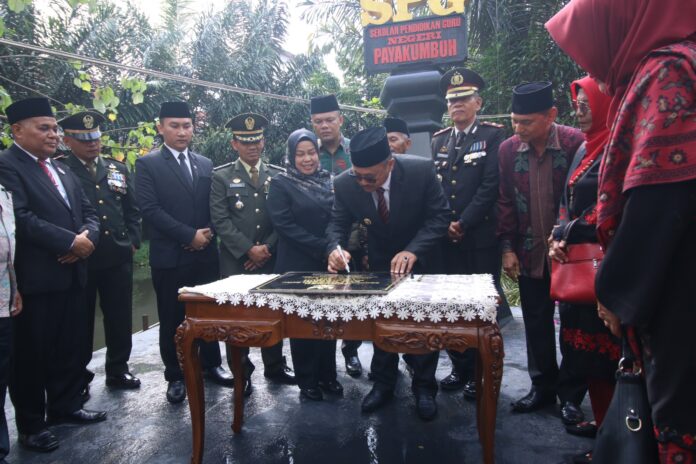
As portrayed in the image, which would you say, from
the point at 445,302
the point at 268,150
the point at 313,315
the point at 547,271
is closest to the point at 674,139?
the point at 445,302

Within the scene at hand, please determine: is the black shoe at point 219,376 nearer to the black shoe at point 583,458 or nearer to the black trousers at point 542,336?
the black trousers at point 542,336

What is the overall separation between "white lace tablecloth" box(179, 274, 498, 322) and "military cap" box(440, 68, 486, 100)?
5.73 feet

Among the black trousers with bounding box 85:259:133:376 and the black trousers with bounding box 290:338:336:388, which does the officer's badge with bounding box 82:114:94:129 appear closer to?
the black trousers with bounding box 85:259:133:376

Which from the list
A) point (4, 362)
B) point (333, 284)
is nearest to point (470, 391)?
point (333, 284)

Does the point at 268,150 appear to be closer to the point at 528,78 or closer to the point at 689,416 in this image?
the point at 528,78

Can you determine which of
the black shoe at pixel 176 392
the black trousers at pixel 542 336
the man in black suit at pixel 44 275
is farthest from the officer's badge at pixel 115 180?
the black trousers at pixel 542 336

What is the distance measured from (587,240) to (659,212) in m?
0.96

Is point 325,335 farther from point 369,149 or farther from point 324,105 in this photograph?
point 324,105

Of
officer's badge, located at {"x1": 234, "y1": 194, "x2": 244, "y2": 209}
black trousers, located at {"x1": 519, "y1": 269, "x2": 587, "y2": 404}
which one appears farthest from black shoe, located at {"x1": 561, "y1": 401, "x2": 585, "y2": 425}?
officer's badge, located at {"x1": 234, "y1": 194, "x2": 244, "y2": 209}

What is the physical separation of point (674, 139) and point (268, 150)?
51.2ft

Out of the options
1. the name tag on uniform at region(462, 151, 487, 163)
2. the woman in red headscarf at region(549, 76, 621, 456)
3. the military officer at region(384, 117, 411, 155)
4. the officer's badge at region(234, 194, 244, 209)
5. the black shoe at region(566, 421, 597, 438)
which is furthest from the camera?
the military officer at region(384, 117, 411, 155)

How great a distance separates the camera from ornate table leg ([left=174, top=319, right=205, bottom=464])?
7.98 feet

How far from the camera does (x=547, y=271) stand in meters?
3.07

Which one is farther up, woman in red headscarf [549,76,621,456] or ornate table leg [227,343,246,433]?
woman in red headscarf [549,76,621,456]
